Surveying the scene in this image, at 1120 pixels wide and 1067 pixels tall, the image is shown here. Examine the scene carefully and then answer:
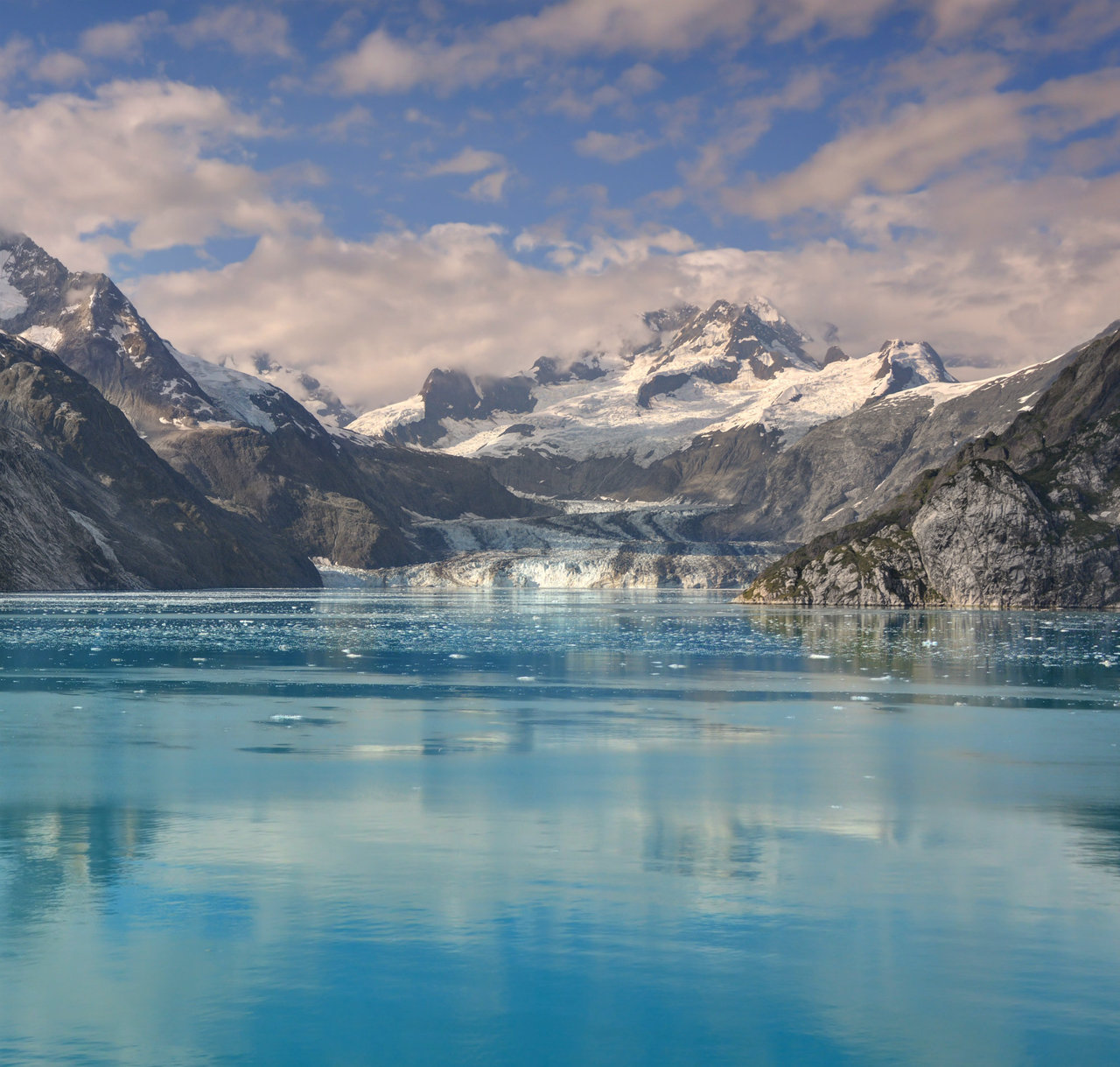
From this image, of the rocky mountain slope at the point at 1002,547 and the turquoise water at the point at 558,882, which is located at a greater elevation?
the rocky mountain slope at the point at 1002,547

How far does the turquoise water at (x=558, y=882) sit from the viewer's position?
14.6 m

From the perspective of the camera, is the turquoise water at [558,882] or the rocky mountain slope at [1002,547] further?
the rocky mountain slope at [1002,547]

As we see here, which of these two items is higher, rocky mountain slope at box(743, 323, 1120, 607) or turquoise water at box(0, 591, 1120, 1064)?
rocky mountain slope at box(743, 323, 1120, 607)

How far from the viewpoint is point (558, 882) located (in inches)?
805

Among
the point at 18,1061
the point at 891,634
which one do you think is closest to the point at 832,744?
the point at 18,1061

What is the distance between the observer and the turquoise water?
1464 centimetres

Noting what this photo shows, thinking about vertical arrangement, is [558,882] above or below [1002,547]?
below

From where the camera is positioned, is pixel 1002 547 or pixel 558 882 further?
pixel 1002 547

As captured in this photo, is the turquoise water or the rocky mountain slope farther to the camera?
the rocky mountain slope

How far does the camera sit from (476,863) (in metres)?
21.6

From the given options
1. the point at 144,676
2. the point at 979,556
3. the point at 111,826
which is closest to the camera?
the point at 111,826

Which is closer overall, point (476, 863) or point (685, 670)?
point (476, 863)

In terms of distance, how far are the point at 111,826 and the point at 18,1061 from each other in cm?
1156

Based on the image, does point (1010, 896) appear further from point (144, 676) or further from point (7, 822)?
point (144, 676)
